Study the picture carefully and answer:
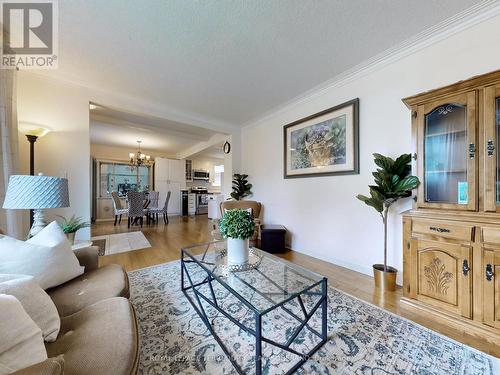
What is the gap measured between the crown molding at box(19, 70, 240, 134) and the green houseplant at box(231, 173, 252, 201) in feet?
3.75

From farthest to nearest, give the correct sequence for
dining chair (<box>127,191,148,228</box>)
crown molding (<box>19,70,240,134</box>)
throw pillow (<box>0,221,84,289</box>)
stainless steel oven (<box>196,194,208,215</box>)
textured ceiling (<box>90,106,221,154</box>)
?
stainless steel oven (<box>196,194,208,215</box>)
dining chair (<box>127,191,148,228</box>)
textured ceiling (<box>90,106,221,154</box>)
crown molding (<box>19,70,240,134</box>)
throw pillow (<box>0,221,84,289</box>)

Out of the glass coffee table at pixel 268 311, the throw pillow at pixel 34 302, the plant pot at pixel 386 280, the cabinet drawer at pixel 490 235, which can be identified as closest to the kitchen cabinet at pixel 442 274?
the cabinet drawer at pixel 490 235

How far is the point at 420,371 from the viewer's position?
110 centimetres

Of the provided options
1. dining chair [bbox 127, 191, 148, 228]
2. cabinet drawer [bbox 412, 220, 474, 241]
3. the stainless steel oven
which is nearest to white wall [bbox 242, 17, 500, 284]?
cabinet drawer [bbox 412, 220, 474, 241]

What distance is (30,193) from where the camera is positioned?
1.37 metres

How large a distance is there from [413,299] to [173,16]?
3.24m

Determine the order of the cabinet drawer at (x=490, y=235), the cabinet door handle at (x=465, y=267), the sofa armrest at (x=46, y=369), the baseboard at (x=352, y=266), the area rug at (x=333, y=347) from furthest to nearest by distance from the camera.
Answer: the baseboard at (x=352, y=266)
the cabinet door handle at (x=465, y=267)
the cabinet drawer at (x=490, y=235)
the area rug at (x=333, y=347)
the sofa armrest at (x=46, y=369)

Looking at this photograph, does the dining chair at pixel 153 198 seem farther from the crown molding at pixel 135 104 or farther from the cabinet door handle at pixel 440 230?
the cabinet door handle at pixel 440 230

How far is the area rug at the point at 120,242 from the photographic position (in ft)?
10.6

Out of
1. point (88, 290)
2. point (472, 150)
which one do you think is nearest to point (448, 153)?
point (472, 150)

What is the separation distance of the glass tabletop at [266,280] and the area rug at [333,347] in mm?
339

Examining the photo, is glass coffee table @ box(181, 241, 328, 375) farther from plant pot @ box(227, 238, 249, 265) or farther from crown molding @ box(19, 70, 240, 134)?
crown molding @ box(19, 70, 240, 134)

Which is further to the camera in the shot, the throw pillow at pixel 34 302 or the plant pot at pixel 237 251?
the plant pot at pixel 237 251

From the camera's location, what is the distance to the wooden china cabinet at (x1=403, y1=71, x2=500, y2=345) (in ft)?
4.50
